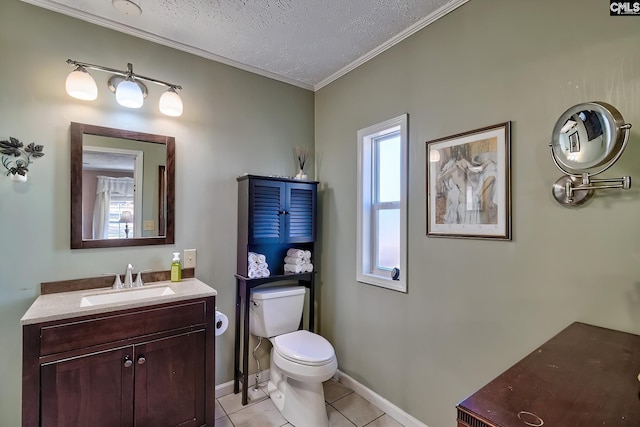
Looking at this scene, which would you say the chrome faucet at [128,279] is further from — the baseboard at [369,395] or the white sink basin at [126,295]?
the baseboard at [369,395]

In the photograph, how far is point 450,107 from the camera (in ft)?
5.83

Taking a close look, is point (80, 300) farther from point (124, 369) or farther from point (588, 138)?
point (588, 138)

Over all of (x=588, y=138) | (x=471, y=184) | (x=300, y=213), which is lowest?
(x=300, y=213)

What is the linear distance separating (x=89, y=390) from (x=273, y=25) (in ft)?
7.23

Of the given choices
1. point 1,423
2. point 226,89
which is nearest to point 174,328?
point 1,423

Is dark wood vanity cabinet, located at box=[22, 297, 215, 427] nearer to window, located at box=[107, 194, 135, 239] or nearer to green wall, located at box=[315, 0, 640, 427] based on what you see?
window, located at box=[107, 194, 135, 239]

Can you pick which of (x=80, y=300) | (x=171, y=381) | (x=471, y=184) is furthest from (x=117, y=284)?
(x=471, y=184)

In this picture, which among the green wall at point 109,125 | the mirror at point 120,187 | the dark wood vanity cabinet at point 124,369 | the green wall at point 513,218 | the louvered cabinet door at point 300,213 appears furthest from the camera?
the louvered cabinet door at point 300,213

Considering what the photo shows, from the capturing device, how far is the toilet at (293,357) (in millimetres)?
1880

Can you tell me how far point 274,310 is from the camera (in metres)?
2.33

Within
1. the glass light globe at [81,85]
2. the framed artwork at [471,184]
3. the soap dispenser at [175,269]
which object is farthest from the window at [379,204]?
the glass light globe at [81,85]

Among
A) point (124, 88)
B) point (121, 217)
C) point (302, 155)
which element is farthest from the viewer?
point (302, 155)

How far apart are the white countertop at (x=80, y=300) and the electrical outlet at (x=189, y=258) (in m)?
0.17

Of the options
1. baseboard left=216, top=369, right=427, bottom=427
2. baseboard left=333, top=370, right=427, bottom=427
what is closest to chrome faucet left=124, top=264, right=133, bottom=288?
baseboard left=216, top=369, right=427, bottom=427
